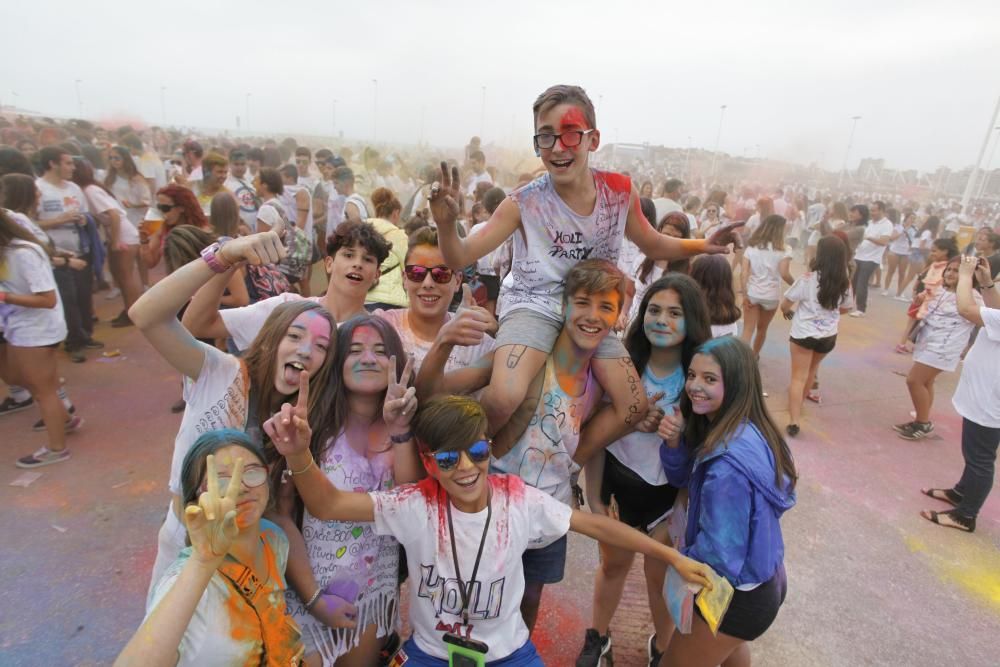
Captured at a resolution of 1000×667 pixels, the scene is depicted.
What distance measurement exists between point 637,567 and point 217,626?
2.70 meters

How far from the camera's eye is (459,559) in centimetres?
188

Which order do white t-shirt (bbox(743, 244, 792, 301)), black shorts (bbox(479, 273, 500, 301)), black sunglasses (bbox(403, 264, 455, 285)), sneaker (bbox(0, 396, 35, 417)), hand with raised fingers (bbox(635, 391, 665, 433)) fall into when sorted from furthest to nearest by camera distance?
white t-shirt (bbox(743, 244, 792, 301))
black shorts (bbox(479, 273, 500, 301))
sneaker (bbox(0, 396, 35, 417))
black sunglasses (bbox(403, 264, 455, 285))
hand with raised fingers (bbox(635, 391, 665, 433))

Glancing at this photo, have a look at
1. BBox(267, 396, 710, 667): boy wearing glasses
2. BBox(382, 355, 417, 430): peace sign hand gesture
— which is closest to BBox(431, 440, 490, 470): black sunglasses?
BBox(267, 396, 710, 667): boy wearing glasses

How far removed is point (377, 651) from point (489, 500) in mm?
928

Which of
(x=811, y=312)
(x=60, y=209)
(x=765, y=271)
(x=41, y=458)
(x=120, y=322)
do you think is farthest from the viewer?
(x=120, y=322)

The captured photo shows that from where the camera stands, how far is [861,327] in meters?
9.06

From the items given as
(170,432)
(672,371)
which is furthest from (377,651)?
(170,432)

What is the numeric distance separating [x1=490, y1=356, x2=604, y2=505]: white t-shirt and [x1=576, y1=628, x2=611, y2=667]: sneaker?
3.17 ft

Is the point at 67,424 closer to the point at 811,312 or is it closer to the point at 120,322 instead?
the point at 120,322

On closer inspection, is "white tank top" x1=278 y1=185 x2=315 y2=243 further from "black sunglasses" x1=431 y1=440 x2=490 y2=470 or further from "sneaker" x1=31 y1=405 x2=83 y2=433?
"black sunglasses" x1=431 y1=440 x2=490 y2=470

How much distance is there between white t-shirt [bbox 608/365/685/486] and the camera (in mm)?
2381

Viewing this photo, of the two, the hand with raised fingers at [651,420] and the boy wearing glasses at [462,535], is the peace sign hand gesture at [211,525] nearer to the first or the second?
the boy wearing glasses at [462,535]

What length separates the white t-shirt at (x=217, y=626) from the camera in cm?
147

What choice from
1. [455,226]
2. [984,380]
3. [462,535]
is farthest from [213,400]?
[984,380]
